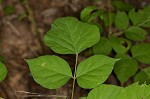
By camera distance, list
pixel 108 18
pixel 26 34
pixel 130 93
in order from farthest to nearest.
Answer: pixel 26 34, pixel 108 18, pixel 130 93

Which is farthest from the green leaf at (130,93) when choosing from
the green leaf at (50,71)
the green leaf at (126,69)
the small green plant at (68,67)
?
the green leaf at (126,69)

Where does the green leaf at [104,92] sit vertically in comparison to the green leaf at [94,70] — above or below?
below

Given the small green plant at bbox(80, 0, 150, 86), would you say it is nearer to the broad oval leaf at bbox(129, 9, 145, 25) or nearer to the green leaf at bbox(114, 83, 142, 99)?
the broad oval leaf at bbox(129, 9, 145, 25)

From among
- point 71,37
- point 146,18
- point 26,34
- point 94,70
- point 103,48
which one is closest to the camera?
point 94,70

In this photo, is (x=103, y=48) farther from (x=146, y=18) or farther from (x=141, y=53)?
(x=146, y=18)

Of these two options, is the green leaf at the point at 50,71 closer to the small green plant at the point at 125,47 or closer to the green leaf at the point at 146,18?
the small green plant at the point at 125,47

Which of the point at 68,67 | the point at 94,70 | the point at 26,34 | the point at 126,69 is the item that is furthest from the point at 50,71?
the point at 26,34

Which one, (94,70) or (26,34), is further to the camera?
(26,34)

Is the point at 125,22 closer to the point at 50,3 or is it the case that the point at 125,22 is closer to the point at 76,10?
the point at 76,10
